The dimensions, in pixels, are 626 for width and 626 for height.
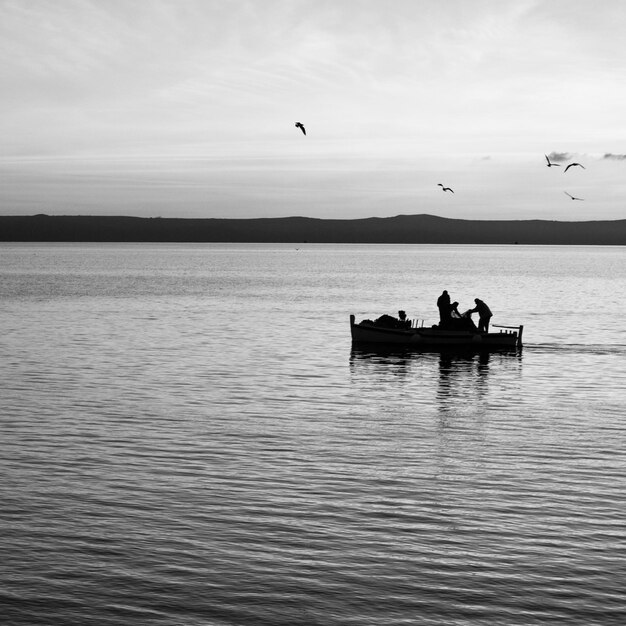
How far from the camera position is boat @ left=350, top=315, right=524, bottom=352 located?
153ft

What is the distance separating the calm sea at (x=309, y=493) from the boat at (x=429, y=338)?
163 inches


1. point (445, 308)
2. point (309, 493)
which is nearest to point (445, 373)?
point (445, 308)

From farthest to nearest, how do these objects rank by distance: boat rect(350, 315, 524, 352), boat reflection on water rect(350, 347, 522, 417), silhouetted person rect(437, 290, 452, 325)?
boat rect(350, 315, 524, 352) < silhouetted person rect(437, 290, 452, 325) < boat reflection on water rect(350, 347, 522, 417)

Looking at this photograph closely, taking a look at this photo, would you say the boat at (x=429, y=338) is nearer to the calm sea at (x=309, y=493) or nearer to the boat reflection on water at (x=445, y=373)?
the boat reflection on water at (x=445, y=373)

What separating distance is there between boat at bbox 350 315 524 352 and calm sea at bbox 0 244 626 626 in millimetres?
4145

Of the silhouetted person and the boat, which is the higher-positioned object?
the silhouetted person

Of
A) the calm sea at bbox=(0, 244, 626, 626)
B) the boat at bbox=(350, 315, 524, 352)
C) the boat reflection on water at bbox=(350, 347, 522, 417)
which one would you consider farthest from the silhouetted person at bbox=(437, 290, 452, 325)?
the calm sea at bbox=(0, 244, 626, 626)

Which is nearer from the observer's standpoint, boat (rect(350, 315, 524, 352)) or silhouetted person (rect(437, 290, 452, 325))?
silhouetted person (rect(437, 290, 452, 325))

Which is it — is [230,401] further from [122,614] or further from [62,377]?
[122,614]

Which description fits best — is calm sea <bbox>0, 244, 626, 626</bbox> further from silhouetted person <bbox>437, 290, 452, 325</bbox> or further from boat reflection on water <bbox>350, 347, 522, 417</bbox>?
silhouetted person <bbox>437, 290, 452, 325</bbox>

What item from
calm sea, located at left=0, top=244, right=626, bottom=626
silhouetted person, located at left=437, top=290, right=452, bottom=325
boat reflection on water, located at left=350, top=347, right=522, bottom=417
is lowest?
Answer: boat reflection on water, located at left=350, top=347, right=522, bottom=417

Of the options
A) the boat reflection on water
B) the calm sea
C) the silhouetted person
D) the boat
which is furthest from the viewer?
the boat

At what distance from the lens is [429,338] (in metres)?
46.6

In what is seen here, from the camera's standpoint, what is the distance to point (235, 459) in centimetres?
2189
